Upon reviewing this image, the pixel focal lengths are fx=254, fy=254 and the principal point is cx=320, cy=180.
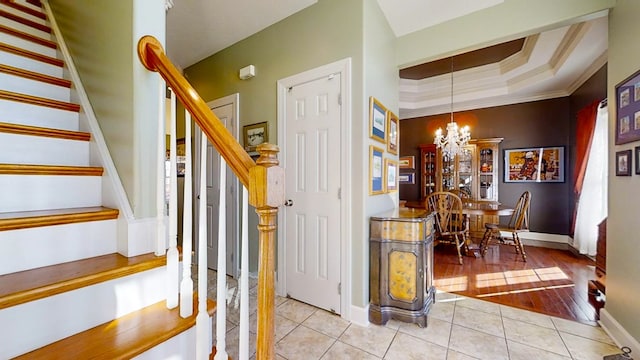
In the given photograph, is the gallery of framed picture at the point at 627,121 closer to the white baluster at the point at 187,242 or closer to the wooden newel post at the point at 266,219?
the wooden newel post at the point at 266,219

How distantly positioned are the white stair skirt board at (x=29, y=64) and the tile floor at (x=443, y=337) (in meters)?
2.17

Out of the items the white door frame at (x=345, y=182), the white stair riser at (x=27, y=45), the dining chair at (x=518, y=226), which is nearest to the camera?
the white stair riser at (x=27, y=45)

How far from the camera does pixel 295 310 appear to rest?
222cm

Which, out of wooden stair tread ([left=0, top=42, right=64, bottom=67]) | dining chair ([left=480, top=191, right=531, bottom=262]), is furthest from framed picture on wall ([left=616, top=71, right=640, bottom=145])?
wooden stair tread ([left=0, top=42, right=64, bottom=67])

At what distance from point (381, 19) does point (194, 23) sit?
1.86 metres

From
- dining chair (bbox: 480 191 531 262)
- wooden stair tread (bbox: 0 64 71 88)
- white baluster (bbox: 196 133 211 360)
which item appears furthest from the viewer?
dining chair (bbox: 480 191 531 262)

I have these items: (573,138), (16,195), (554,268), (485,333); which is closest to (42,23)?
(16,195)

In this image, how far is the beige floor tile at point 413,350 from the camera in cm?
164

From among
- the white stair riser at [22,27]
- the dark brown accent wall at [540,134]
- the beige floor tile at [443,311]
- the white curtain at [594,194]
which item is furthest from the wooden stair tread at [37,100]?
the dark brown accent wall at [540,134]

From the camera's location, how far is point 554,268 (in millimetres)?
3281

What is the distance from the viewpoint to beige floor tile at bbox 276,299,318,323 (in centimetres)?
211

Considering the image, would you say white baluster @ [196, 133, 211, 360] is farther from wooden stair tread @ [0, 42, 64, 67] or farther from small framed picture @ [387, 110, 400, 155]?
small framed picture @ [387, 110, 400, 155]

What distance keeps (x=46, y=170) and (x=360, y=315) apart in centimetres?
211

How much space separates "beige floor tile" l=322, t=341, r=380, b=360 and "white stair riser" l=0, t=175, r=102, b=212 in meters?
1.62
